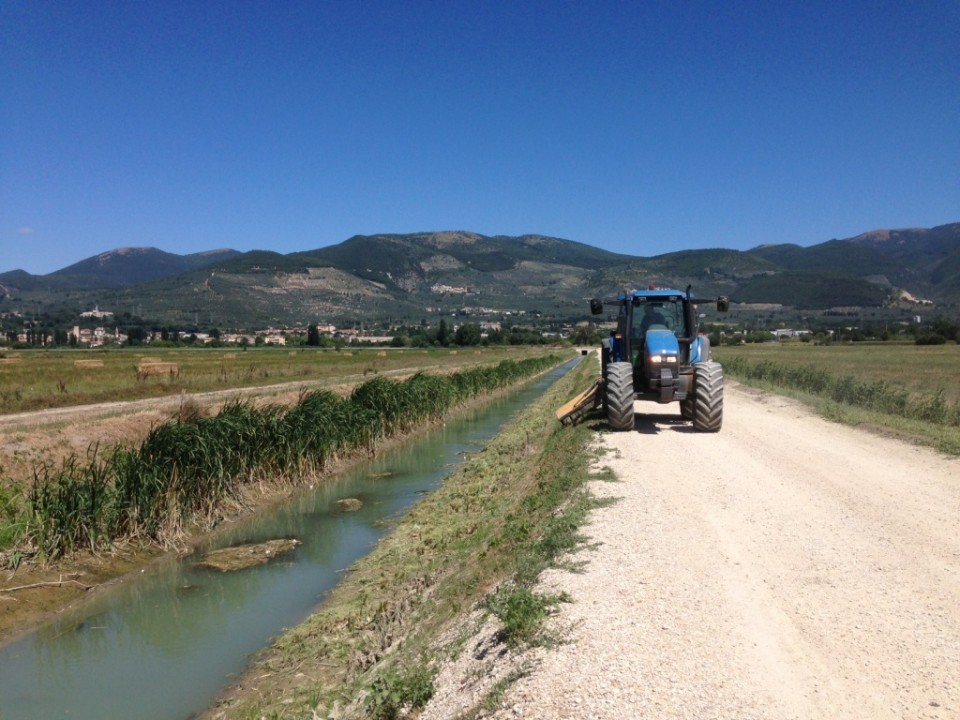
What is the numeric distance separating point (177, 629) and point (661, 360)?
1077 cm

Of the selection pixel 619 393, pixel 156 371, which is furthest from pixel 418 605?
pixel 156 371

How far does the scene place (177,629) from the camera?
9805 mm

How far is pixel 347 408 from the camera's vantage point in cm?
2120

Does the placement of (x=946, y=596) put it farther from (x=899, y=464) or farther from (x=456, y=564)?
(x=899, y=464)

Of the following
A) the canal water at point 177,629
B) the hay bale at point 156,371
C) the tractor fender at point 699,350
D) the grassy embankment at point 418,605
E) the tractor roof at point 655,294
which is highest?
the tractor roof at point 655,294

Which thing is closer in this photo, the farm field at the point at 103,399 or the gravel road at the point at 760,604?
the gravel road at the point at 760,604

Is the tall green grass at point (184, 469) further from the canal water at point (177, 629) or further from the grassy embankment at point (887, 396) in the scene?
the grassy embankment at point (887, 396)

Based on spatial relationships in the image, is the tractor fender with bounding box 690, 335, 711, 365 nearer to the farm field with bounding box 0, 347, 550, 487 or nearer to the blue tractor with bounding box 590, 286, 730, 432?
the blue tractor with bounding box 590, 286, 730, 432

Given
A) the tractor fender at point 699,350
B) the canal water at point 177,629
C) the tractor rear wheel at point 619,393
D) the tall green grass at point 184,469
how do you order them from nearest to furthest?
the canal water at point 177,629 → the tall green grass at point 184,469 → the tractor rear wheel at point 619,393 → the tractor fender at point 699,350

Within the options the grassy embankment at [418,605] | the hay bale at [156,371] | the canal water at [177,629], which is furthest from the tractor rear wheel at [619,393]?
the hay bale at [156,371]

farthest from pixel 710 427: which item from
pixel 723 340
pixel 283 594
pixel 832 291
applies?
pixel 832 291

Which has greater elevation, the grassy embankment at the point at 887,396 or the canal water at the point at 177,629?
the grassy embankment at the point at 887,396

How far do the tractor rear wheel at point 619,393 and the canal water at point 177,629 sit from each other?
520 cm

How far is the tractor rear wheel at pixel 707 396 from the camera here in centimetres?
1634
